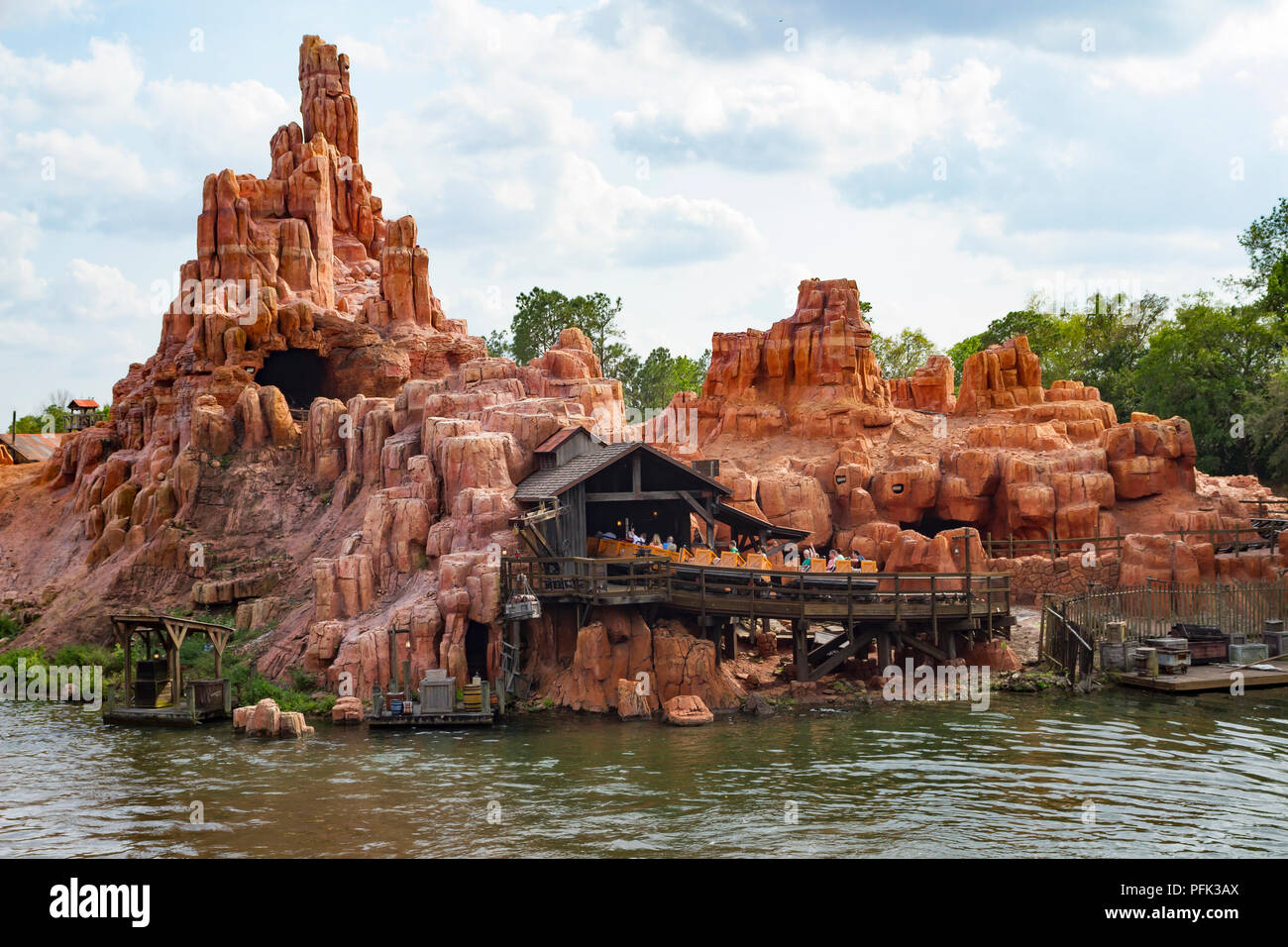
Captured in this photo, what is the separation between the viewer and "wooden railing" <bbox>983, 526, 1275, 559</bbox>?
38.2m

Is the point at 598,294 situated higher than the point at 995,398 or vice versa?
the point at 598,294

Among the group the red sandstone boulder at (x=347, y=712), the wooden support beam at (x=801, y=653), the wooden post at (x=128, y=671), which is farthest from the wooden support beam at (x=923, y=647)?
the wooden post at (x=128, y=671)

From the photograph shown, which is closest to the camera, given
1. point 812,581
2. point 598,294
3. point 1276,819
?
point 1276,819

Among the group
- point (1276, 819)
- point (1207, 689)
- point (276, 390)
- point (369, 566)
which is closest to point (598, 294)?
point (276, 390)

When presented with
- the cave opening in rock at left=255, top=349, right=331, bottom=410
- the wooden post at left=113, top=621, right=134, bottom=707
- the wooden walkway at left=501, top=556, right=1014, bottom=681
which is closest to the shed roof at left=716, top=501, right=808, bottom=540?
the wooden walkway at left=501, top=556, right=1014, bottom=681

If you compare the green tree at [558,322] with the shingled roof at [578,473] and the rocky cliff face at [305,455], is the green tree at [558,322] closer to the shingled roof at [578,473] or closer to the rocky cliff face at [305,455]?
the rocky cliff face at [305,455]

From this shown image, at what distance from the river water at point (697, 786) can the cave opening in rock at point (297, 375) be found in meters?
22.7

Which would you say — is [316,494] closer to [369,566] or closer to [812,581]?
[369,566]

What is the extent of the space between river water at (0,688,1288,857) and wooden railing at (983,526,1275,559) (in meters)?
10.9

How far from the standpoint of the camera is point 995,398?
50281mm

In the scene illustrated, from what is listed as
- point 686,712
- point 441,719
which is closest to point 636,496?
Result: point 686,712

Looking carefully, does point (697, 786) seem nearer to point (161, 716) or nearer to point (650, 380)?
point (161, 716)

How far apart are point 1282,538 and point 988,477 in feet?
32.9

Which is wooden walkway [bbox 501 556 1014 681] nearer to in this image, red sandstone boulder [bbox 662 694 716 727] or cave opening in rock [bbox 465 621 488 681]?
cave opening in rock [bbox 465 621 488 681]
